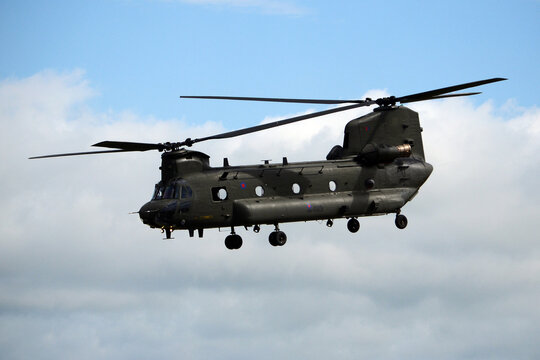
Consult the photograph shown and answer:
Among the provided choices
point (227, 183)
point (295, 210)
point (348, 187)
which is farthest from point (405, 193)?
point (227, 183)

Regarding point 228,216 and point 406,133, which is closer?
point 228,216

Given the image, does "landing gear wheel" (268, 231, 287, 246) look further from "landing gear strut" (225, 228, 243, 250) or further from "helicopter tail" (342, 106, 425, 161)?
"helicopter tail" (342, 106, 425, 161)

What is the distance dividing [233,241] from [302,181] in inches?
181

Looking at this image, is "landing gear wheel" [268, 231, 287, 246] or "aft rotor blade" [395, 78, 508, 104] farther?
"landing gear wheel" [268, 231, 287, 246]

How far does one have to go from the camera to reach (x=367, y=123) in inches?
1865

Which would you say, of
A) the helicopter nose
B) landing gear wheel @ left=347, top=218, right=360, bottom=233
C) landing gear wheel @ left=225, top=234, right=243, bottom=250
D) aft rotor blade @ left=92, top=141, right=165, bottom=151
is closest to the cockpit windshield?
the helicopter nose

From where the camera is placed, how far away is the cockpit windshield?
41906 mm

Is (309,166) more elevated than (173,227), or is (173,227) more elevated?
(309,166)

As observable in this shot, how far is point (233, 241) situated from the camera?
44.1 metres

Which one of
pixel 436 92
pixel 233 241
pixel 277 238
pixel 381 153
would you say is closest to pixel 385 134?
pixel 381 153

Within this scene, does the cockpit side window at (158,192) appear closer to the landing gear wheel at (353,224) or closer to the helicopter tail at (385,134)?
the landing gear wheel at (353,224)

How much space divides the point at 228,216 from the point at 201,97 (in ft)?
19.5

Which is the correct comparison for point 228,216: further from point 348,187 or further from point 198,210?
point 348,187

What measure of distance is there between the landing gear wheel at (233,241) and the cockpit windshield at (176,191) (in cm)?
358
